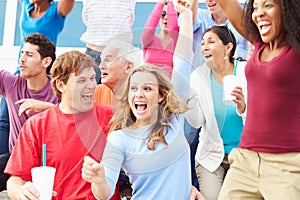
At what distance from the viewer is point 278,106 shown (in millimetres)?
1852

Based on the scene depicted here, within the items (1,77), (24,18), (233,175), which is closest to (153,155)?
(233,175)

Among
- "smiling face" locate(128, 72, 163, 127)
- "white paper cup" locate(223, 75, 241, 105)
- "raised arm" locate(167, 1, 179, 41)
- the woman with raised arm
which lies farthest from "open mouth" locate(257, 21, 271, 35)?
"raised arm" locate(167, 1, 179, 41)

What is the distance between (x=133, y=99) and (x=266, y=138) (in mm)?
524

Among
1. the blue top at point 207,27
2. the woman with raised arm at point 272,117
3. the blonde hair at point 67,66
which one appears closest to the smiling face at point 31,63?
the blonde hair at point 67,66

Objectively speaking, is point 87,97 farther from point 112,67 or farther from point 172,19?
point 172,19

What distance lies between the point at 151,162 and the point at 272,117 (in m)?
0.49

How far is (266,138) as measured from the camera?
1.86m

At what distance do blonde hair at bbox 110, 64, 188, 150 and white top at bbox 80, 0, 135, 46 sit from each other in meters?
0.31

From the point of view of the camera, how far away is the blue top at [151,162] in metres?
2.13

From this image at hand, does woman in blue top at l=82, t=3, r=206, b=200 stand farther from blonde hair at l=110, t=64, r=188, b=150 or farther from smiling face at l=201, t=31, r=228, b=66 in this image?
smiling face at l=201, t=31, r=228, b=66

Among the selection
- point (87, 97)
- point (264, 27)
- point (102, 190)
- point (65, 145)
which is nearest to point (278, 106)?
point (264, 27)

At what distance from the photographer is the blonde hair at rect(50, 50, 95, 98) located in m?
2.47

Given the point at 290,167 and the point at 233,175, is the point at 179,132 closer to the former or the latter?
the point at 233,175

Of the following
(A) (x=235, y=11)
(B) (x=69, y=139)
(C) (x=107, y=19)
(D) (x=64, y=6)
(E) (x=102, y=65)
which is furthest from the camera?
(D) (x=64, y=6)
